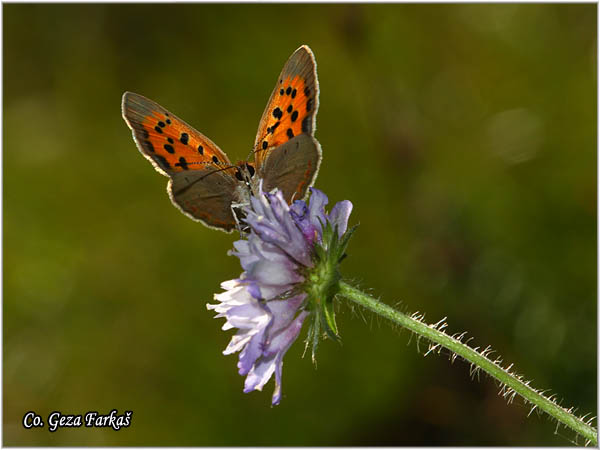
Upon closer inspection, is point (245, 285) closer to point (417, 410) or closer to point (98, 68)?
point (417, 410)

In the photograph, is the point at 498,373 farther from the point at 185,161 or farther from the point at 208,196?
the point at 185,161

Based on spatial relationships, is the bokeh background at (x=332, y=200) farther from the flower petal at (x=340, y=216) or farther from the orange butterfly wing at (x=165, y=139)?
the flower petal at (x=340, y=216)

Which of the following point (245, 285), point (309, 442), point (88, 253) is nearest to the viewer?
point (245, 285)

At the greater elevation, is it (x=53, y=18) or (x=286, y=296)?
(x=53, y=18)

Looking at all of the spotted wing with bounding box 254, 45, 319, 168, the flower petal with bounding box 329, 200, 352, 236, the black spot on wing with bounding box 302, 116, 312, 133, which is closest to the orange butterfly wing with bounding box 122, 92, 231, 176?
the spotted wing with bounding box 254, 45, 319, 168

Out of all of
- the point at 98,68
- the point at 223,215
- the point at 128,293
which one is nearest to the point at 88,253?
the point at 128,293

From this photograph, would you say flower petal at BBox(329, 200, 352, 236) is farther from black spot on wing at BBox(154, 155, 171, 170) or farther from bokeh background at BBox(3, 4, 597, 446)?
bokeh background at BBox(3, 4, 597, 446)

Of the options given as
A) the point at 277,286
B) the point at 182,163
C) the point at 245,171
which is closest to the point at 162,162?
the point at 182,163
